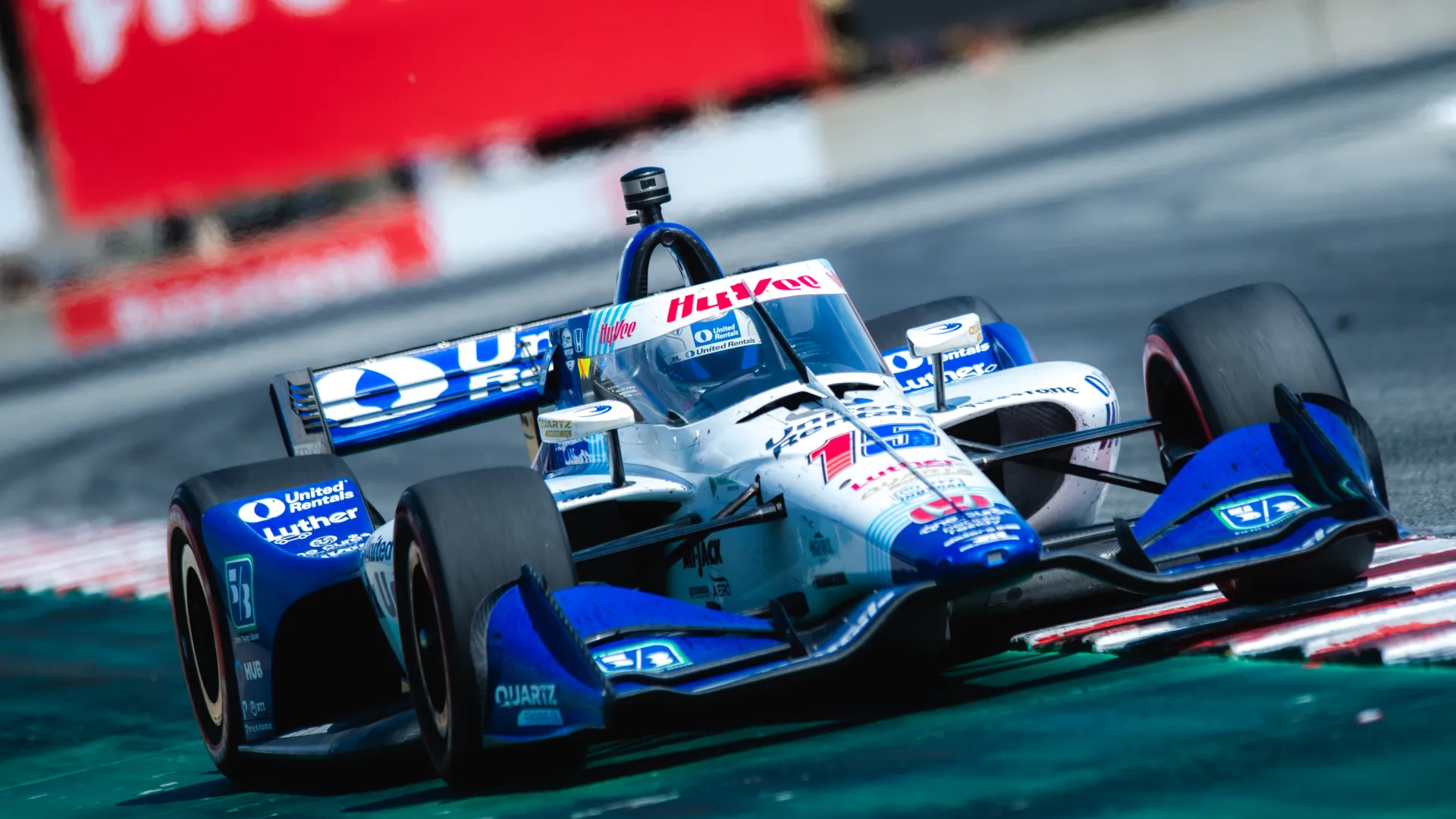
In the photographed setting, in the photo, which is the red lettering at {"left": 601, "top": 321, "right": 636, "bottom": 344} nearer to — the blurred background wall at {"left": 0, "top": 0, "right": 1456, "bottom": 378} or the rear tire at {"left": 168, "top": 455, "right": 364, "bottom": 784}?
the rear tire at {"left": 168, "top": 455, "right": 364, "bottom": 784}

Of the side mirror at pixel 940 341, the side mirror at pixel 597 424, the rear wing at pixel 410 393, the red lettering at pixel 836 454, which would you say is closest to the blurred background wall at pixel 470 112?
the rear wing at pixel 410 393

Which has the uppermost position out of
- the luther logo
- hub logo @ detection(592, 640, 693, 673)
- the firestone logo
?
the firestone logo

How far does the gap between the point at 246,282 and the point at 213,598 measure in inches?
Answer: 683

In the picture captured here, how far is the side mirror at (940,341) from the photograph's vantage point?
Answer: 6.34 metres

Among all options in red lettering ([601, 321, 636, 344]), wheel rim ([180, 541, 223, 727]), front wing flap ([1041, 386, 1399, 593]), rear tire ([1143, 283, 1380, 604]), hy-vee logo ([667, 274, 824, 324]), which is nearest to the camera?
front wing flap ([1041, 386, 1399, 593])

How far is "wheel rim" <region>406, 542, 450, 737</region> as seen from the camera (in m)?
5.50

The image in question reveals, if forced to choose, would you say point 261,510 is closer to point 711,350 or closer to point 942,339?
point 711,350

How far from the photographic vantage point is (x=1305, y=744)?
4.48 m

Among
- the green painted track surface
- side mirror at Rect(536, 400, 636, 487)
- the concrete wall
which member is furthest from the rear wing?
the concrete wall

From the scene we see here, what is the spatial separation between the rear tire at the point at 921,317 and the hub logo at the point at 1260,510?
2240 mm

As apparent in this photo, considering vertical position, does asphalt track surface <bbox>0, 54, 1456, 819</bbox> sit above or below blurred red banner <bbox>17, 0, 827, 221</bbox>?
below

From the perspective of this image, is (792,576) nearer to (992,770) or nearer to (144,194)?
(992,770)

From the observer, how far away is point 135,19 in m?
27.9

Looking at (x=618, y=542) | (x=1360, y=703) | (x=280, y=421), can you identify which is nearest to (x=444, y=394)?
(x=280, y=421)
